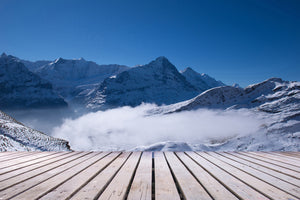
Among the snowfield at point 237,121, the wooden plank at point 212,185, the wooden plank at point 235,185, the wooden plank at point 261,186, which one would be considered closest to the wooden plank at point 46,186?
the wooden plank at point 212,185

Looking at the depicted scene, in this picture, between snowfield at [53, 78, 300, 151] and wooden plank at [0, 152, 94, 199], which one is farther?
snowfield at [53, 78, 300, 151]

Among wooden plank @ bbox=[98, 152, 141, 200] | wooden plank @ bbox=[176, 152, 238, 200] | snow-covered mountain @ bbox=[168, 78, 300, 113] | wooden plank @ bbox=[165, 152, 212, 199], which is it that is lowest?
wooden plank @ bbox=[176, 152, 238, 200]

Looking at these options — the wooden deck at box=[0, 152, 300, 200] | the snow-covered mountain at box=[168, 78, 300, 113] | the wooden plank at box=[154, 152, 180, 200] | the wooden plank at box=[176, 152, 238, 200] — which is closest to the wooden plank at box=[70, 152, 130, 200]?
the wooden deck at box=[0, 152, 300, 200]

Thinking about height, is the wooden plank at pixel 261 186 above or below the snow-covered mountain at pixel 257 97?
below

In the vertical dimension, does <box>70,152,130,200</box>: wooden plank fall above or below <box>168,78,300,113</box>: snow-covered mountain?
below

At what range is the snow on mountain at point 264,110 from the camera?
20469 mm

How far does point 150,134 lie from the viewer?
51906 mm

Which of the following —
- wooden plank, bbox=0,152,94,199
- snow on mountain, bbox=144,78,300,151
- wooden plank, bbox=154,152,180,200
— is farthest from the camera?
snow on mountain, bbox=144,78,300,151

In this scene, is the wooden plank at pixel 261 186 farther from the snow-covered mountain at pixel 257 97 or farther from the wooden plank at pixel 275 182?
the snow-covered mountain at pixel 257 97

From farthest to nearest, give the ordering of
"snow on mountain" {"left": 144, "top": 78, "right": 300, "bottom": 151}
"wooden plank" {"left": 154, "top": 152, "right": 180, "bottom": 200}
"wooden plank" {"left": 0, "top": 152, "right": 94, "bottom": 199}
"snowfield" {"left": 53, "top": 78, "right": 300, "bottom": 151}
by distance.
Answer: "snowfield" {"left": 53, "top": 78, "right": 300, "bottom": 151} < "snow on mountain" {"left": 144, "top": 78, "right": 300, "bottom": 151} < "wooden plank" {"left": 0, "top": 152, "right": 94, "bottom": 199} < "wooden plank" {"left": 154, "top": 152, "right": 180, "bottom": 200}

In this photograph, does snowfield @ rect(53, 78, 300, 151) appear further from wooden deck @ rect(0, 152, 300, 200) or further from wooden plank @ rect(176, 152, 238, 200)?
wooden plank @ rect(176, 152, 238, 200)

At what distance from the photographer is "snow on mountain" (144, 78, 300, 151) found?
20469mm

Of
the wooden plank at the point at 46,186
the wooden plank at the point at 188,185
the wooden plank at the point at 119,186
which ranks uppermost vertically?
the wooden plank at the point at 46,186

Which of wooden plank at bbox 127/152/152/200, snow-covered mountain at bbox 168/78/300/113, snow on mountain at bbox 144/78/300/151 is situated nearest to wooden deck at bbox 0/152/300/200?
wooden plank at bbox 127/152/152/200
